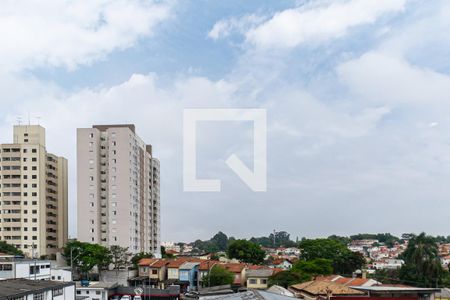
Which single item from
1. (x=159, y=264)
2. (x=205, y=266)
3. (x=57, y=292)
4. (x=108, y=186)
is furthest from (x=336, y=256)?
(x=57, y=292)

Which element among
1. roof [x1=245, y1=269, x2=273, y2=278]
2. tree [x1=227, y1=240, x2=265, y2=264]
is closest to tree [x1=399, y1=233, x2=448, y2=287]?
roof [x1=245, y1=269, x2=273, y2=278]

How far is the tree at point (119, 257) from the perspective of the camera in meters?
22.6

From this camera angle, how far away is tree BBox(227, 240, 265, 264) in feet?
86.1

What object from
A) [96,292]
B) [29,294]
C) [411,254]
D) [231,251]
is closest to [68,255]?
[96,292]

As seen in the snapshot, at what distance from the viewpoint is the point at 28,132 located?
28.3 m

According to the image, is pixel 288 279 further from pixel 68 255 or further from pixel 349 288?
pixel 68 255

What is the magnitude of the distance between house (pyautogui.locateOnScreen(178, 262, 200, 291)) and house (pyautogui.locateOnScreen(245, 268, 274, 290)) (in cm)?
262

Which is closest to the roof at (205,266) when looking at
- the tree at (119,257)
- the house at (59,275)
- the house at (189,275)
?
the house at (189,275)

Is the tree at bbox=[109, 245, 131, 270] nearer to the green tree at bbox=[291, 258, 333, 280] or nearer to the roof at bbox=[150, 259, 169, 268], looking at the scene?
the roof at bbox=[150, 259, 169, 268]

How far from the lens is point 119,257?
2294cm

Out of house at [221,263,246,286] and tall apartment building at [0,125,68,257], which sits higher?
tall apartment building at [0,125,68,257]

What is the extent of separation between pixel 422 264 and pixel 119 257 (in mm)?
12827

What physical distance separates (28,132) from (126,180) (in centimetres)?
703

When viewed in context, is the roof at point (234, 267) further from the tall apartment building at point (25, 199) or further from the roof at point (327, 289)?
the tall apartment building at point (25, 199)
